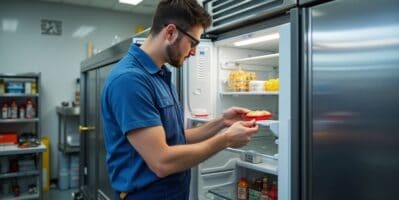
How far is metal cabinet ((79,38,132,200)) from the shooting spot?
2.84 meters

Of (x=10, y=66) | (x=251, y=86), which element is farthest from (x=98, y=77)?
(x=10, y=66)

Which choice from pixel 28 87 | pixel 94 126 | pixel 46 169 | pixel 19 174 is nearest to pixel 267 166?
pixel 94 126

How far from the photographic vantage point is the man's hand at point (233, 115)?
1.62 meters

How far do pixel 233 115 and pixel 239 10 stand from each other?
0.52m

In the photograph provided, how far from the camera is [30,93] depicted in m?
4.75

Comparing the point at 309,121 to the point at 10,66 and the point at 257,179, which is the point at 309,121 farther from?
the point at 10,66

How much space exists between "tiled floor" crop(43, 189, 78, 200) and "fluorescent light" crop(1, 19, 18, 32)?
8.78 ft

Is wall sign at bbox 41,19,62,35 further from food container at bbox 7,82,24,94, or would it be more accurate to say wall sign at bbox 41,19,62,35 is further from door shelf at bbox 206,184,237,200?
door shelf at bbox 206,184,237,200

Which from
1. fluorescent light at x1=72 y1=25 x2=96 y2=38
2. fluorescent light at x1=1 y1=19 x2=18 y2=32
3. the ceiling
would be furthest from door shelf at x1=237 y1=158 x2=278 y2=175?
fluorescent light at x1=1 y1=19 x2=18 y2=32

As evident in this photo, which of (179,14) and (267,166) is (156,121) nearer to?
(179,14)

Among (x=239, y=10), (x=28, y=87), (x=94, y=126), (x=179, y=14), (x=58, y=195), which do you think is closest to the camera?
(x=179, y=14)

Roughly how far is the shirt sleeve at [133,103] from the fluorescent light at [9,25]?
4967 millimetres

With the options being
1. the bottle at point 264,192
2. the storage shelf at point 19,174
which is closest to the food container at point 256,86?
the bottle at point 264,192

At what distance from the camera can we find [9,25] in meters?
5.25
